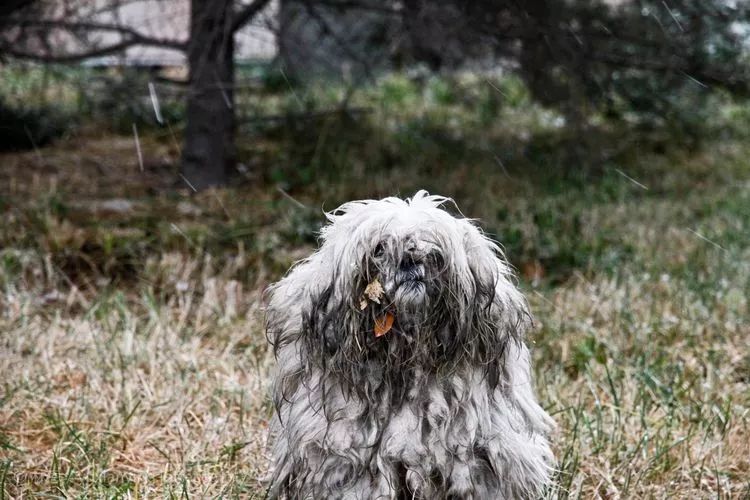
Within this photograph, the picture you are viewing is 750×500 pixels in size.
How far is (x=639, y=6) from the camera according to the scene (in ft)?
23.5

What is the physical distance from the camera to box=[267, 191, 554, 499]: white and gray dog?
2.43m

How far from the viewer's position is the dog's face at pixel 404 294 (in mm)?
2412

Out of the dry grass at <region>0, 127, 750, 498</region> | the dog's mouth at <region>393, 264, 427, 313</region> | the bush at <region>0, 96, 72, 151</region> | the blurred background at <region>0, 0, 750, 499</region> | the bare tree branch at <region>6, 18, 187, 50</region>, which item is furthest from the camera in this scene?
the bush at <region>0, 96, 72, 151</region>

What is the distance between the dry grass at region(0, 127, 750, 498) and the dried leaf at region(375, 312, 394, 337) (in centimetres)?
94

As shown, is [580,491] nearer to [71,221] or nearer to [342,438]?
[342,438]

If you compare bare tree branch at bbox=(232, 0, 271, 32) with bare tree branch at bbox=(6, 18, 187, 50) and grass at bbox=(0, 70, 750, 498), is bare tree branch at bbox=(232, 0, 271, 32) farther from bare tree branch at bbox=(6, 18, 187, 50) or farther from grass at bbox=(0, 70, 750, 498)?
grass at bbox=(0, 70, 750, 498)

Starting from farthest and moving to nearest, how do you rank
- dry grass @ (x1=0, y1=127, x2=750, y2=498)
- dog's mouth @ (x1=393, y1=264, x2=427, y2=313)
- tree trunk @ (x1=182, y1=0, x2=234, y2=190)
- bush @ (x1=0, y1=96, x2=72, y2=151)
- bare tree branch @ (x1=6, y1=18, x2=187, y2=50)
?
bush @ (x1=0, y1=96, x2=72, y2=151)
bare tree branch @ (x1=6, y1=18, x2=187, y2=50)
tree trunk @ (x1=182, y1=0, x2=234, y2=190)
dry grass @ (x1=0, y1=127, x2=750, y2=498)
dog's mouth @ (x1=393, y1=264, x2=427, y2=313)

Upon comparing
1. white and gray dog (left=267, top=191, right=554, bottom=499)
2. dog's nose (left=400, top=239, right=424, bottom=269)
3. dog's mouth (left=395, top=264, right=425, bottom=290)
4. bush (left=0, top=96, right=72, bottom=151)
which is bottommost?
bush (left=0, top=96, right=72, bottom=151)

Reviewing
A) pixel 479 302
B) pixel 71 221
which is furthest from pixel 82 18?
pixel 479 302

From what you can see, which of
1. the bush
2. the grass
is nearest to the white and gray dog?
the grass

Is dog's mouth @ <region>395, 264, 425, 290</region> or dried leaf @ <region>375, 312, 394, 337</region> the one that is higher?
dog's mouth @ <region>395, 264, 425, 290</region>

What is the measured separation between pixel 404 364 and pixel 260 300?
2.49 metres

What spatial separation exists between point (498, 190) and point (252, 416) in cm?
399

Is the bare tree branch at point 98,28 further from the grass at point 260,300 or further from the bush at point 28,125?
the bush at point 28,125
